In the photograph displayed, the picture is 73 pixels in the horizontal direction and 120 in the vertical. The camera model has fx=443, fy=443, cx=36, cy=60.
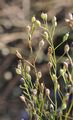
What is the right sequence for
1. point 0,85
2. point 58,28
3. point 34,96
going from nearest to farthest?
point 34,96 → point 58,28 → point 0,85

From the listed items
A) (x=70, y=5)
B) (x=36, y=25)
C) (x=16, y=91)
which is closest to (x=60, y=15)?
(x=70, y=5)

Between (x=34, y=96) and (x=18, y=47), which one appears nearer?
(x=34, y=96)

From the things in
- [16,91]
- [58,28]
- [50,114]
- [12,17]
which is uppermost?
[12,17]

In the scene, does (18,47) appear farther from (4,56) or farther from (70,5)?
(70,5)

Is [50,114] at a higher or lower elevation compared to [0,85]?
lower

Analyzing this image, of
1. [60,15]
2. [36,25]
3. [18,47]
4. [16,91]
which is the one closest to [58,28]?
[60,15]

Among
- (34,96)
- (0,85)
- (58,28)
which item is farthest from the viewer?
(0,85)

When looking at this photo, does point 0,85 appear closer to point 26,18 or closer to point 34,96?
point 26,18
